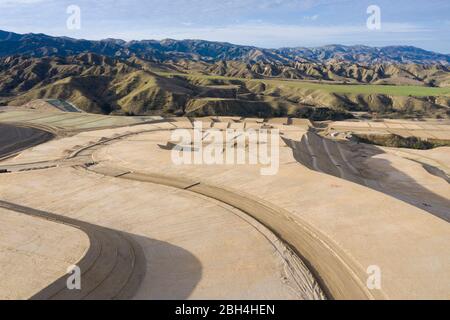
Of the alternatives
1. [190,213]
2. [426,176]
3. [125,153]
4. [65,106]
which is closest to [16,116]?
A: [65,106]

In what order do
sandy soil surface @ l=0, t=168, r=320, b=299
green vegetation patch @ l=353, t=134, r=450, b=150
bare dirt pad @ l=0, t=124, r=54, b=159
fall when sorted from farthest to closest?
green vegetation patch @ l=353, t=134, r=450, b=150, bare dirt pad @ l=0, t=124, r=54, b=159, sandy soil surface @ l=0, t=168, r=320, b=299

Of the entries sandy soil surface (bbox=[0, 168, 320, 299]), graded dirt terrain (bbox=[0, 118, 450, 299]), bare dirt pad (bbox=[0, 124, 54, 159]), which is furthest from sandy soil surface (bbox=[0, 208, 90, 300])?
bare dirt pad (bbox=[0, 124, 54, 159])

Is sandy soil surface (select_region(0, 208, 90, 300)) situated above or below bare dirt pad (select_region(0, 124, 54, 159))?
below

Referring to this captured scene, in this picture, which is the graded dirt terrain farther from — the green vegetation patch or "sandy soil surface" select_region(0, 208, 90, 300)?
the green vegetation patch

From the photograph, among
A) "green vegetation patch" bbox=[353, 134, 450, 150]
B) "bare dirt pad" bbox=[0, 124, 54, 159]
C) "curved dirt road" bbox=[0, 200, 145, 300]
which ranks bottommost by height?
"curved dirt road" bbox=[0, 200, 145, 300]

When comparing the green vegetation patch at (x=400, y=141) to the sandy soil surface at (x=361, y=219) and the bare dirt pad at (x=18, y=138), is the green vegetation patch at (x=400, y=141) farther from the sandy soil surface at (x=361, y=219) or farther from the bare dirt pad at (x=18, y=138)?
the bare dirt pad at (x=18, y=138)

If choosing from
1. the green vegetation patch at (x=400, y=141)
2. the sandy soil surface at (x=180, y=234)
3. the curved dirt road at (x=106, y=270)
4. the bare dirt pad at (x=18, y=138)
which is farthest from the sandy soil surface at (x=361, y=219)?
the green vegetation patch at (x=400, y=141)

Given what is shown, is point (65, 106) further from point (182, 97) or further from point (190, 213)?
point (190, 213)

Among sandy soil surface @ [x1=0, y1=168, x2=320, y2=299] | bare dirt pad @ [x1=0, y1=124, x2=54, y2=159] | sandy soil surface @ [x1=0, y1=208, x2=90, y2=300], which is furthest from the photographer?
bare dirt pad @ [x1=0, y1=124, x2=54, y2=159]
